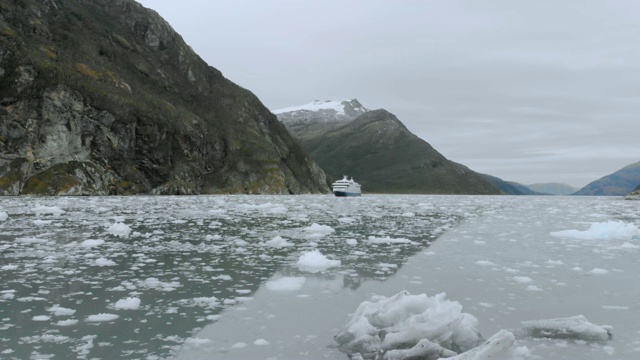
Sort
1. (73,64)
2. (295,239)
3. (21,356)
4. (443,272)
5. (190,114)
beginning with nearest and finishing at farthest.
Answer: (21,356)
(443,272)
(295,239)
(73,64)
(190,114)

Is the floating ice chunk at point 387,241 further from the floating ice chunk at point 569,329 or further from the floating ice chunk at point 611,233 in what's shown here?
the floating ice chunk at point 569,329

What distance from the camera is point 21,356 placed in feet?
19.4

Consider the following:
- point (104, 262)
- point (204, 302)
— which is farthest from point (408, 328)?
point (104, 262)

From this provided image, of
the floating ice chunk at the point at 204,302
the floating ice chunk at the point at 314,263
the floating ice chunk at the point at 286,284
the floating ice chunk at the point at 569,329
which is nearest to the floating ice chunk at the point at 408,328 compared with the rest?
the floating ice chunk at the point at 569,329

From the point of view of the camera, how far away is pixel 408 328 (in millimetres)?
6484

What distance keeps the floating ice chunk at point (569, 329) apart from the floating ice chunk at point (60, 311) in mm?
7954

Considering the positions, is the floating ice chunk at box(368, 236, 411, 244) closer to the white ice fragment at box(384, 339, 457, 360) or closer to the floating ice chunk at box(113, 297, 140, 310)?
the floating ice chunk at box(113, 297, 140, 310)

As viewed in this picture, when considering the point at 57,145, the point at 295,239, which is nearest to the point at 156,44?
the point at 57,145

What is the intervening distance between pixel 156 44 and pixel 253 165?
193 ft

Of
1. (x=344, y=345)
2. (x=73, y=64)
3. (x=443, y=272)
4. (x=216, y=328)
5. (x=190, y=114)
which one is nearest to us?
(x=344, y=345)

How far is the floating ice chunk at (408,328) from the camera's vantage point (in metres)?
6.39

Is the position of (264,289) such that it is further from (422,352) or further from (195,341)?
(422,352)

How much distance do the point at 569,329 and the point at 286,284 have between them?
595 centimetres

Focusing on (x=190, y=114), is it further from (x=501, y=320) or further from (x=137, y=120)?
(x=501, y=320)
